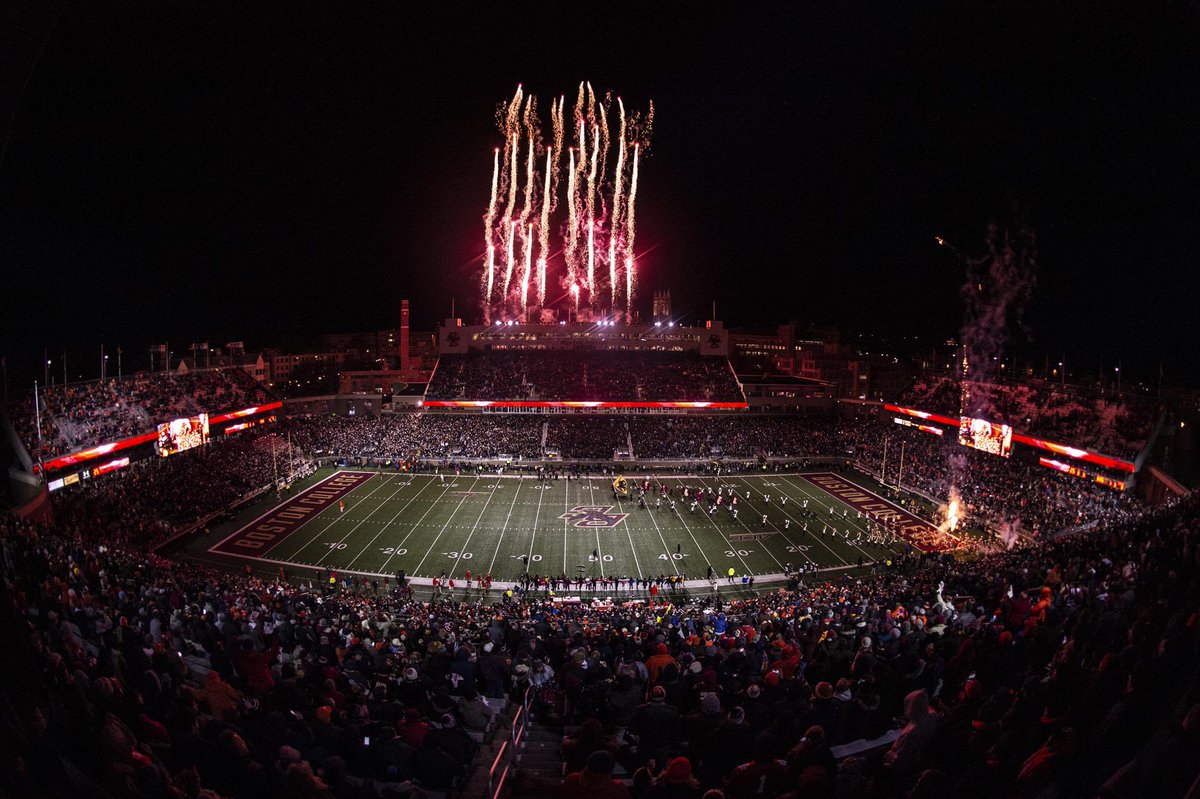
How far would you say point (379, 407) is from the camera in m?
59.6

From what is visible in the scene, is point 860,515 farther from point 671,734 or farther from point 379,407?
point 379,407

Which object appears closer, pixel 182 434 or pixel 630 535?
pixel 630 535

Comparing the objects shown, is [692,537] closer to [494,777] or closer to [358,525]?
[358,525]

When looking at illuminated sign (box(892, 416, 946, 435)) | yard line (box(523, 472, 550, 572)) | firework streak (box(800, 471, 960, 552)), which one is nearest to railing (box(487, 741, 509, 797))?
yard line (box(523, 472, 550, 572))

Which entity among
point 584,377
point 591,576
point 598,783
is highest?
point 584,377

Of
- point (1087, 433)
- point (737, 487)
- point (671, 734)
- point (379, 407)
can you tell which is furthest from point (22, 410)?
point (1087, 433)

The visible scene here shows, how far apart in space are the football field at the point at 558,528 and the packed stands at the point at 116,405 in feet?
33.5

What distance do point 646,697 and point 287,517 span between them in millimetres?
33747

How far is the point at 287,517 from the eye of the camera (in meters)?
34.7

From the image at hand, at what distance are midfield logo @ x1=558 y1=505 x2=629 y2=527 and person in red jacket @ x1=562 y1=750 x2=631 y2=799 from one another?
30.8m

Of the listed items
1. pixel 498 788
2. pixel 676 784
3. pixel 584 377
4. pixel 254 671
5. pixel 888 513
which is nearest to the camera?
pixel 676 784

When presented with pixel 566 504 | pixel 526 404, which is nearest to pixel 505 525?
pixel 566 504

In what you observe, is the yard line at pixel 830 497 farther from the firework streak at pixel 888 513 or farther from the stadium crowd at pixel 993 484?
the stadium crowd at pixel 993 484

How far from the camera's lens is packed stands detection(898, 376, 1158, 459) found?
114 ft
